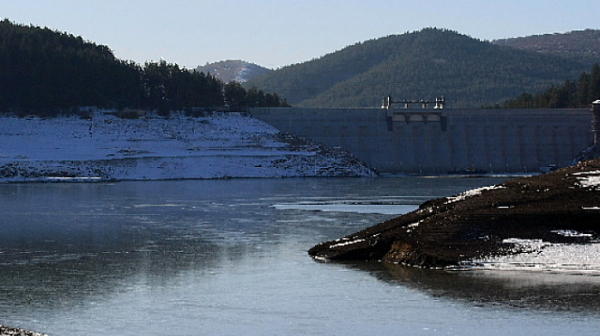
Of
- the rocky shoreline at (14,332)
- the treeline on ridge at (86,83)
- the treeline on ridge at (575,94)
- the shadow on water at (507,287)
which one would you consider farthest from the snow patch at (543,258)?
the treeline on ridge at (575,94)

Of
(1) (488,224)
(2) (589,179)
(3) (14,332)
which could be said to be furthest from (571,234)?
(3) (14,332)

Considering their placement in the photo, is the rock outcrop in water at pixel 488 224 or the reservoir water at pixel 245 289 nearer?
the reservoir water at pixel 245 289

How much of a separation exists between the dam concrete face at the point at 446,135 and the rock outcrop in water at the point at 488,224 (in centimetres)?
9276

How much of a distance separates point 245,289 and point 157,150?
9183cm

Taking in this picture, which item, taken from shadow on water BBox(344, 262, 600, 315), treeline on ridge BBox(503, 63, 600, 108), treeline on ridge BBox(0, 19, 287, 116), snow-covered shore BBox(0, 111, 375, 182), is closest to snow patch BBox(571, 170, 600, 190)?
shadow on water BBox(344, 262, 600, 315)

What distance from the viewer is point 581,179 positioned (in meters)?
28.6

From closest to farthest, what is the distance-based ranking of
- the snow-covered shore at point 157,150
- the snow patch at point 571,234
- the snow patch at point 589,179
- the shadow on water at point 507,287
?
the shadow on water at point 507,287 → the snow patch at point 571,234 → the snow patch at point 589,179 → the snow-covered shore at point 157,150

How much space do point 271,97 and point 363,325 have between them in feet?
476

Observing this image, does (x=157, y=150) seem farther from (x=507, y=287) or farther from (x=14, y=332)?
(x=14, y=332)

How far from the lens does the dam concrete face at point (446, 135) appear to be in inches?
4936

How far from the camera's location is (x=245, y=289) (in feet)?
79.6

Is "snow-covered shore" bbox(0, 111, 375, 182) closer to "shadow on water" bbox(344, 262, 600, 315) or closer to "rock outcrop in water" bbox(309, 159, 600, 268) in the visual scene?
"rock outcrop in water" bbox(309, 159, 600, 268)

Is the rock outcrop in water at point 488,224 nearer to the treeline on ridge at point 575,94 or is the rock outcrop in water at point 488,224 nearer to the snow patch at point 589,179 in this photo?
the snow patch at point 589,179

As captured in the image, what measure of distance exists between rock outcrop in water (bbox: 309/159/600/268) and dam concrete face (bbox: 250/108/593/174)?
9276cm
